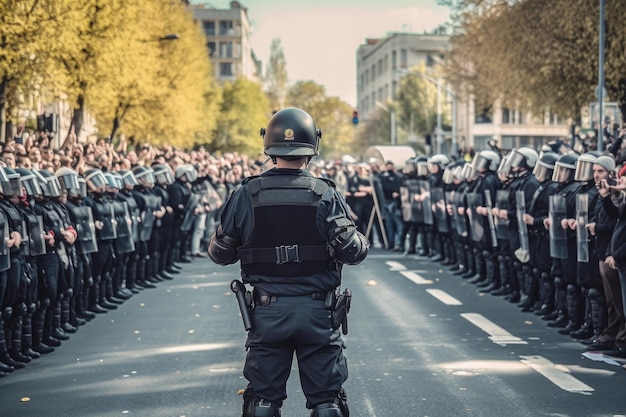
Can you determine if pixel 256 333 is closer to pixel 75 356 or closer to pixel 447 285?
pixel 75 356

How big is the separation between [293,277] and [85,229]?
7.28 metres

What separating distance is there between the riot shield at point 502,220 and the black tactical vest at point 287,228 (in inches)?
367

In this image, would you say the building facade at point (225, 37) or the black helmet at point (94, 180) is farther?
the building facade at point (225, 37)

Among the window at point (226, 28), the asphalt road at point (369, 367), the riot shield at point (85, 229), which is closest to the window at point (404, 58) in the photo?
the window at point (226, 28)

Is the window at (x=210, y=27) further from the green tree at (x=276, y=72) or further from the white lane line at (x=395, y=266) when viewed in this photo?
the white lane line at (x=395, y=266)

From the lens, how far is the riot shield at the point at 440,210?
66.3 ft

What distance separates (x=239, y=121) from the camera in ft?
258

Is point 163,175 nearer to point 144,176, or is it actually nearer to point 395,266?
point 144,176

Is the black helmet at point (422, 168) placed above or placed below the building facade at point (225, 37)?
below

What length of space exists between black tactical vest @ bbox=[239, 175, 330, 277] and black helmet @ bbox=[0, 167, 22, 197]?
15.5 feet

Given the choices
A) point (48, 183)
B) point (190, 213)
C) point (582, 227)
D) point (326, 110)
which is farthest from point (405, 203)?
point (326, 110)

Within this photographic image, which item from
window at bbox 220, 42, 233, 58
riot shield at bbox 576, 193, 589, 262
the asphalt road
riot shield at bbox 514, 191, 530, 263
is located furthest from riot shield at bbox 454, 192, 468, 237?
window at bbox 220, 42, 233, 58

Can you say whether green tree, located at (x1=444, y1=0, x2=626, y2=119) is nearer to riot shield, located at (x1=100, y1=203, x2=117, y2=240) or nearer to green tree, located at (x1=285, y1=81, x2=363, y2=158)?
riot shield, located at (x1=100, y1=203, x2=117, y2=240)

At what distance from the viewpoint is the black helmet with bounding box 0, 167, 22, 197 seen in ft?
32.0
